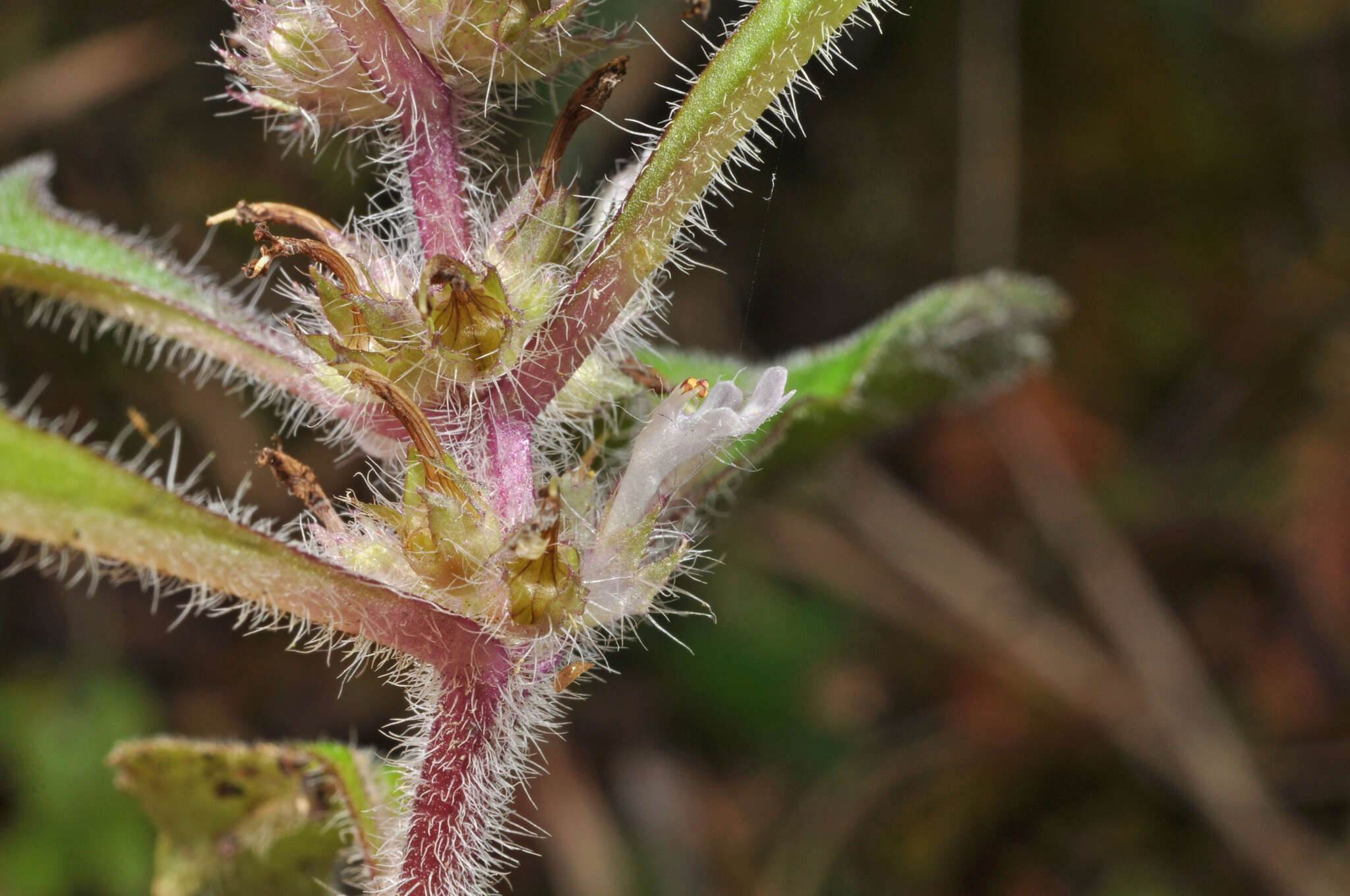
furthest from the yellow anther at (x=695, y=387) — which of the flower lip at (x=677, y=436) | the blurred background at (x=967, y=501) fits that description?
the blurred background at (x=967, y=501)

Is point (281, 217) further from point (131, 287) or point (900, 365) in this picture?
point (900, 365)

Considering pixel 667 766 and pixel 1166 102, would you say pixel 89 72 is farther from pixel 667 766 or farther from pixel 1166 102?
pixel 1166 102

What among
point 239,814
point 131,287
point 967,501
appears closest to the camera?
point 131,287

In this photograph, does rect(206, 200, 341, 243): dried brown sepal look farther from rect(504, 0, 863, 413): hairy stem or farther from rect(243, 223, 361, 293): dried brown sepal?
rect(504, 0, 863, 413): hairy stem

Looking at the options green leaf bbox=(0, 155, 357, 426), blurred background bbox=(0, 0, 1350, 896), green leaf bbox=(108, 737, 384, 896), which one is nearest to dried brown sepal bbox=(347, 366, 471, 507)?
green leaf bbox=(0, 155, 357, 426)

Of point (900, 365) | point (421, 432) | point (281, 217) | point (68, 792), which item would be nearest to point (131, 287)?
point (281, 217)

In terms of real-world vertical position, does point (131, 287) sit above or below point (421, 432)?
below

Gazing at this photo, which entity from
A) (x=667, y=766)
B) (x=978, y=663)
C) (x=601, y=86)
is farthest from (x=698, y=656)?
(x=601, y=86)
